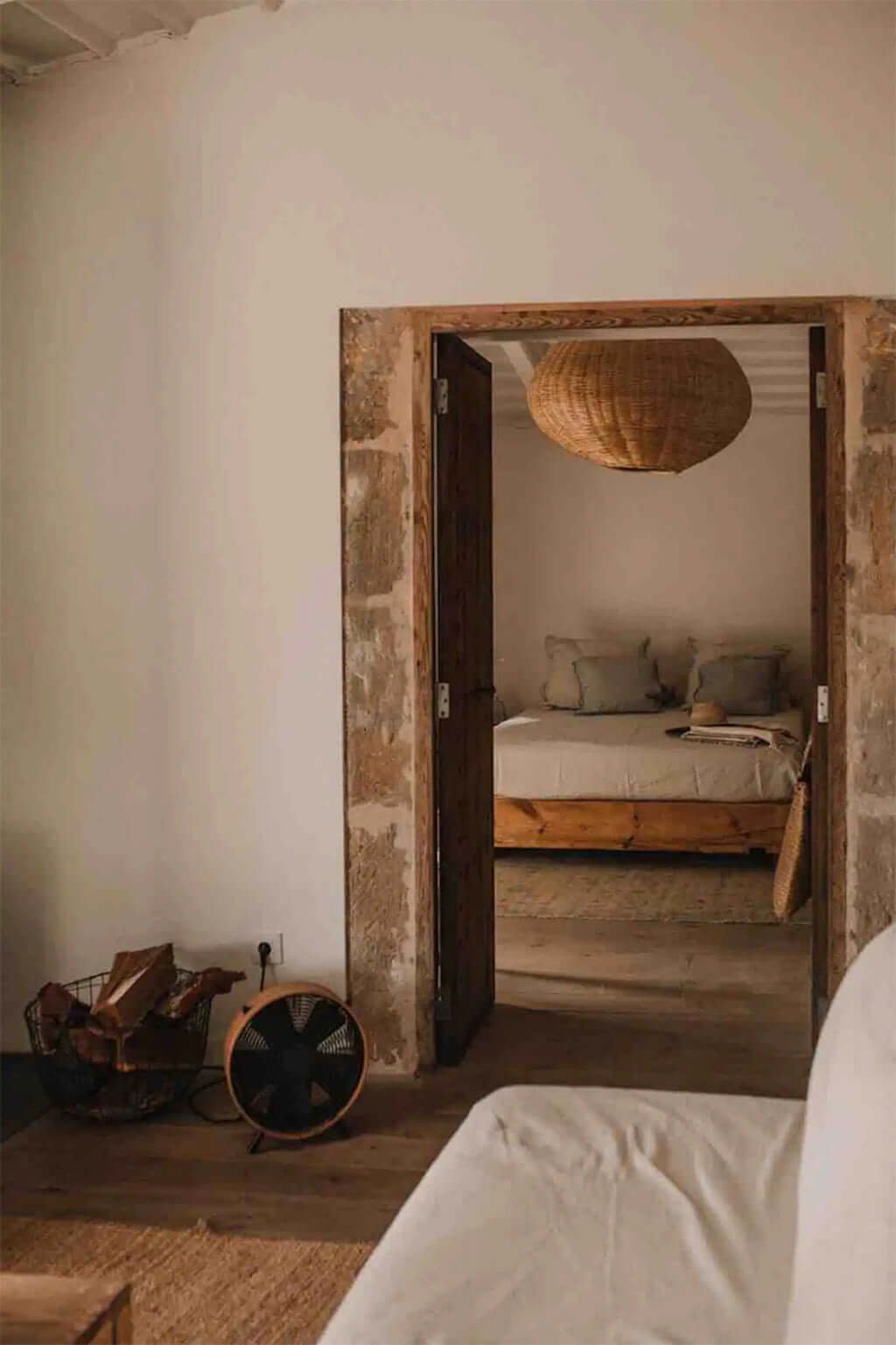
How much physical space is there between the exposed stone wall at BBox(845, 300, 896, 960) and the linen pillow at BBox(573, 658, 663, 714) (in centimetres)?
492

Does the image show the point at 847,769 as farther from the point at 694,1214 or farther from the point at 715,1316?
the point at 715,1316

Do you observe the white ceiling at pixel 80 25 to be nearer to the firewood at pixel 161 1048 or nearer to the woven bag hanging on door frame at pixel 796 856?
the firewood at pixel 161 1048

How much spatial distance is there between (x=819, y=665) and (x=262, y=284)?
1.96m

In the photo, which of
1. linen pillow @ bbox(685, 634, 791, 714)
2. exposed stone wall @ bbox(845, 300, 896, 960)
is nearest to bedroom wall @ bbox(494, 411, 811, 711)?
linen pillow @ bbox(685, 634, 791, 714)

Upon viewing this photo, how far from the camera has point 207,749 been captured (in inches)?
167

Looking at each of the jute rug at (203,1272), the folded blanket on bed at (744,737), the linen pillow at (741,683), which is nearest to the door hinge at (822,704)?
the jute rug at (203,1272)

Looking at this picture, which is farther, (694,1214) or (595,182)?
(595,182)

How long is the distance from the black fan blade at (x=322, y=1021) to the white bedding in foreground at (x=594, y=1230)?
129 centimetres

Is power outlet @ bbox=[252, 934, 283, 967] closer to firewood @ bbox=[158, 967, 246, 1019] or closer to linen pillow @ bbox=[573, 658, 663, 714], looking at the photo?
firewood @ bbox=[158, 967, 246, 1019]

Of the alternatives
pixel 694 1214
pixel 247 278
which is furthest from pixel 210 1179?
pixel 247 278

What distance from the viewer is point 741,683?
28.8 ft

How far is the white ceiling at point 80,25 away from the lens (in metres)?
3.91

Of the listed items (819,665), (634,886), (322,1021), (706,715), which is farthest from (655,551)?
(322,1021)

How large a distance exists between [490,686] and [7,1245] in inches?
95.8
